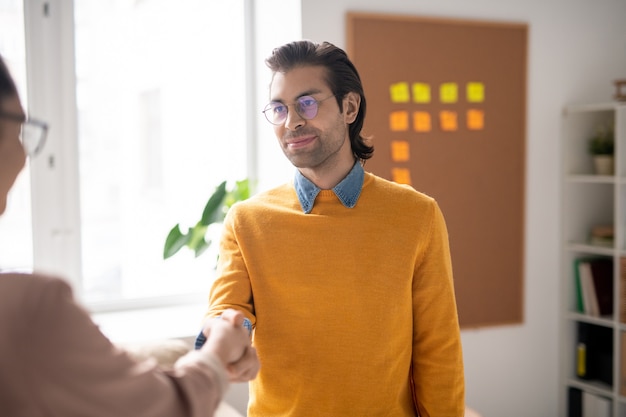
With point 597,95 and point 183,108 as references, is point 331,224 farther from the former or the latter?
point 597,95

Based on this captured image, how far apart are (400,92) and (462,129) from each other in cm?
41

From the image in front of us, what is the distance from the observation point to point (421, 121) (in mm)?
3461

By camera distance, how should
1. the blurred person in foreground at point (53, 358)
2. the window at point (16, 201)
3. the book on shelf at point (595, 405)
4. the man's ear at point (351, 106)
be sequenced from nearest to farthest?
the blurred person in foreground at point (53, 358) < the man's ear at point (351, 106) < the window at point (16, 201) < the book on shelf at point (595, 405)

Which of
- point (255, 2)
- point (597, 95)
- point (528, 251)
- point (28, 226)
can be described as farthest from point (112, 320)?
point (597, 95)

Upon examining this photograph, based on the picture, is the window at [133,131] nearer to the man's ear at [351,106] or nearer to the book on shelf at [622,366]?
→ the man's ear at [351,106]

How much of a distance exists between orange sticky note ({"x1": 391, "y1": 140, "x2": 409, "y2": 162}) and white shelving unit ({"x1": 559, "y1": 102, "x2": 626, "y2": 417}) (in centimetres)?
96

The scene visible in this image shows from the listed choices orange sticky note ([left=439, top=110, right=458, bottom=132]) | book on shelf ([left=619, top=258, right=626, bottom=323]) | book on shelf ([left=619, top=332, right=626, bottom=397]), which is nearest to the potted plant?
orange sticky note ([left=439, top=110, right=458, bottom=132])

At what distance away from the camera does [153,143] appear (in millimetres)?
3521

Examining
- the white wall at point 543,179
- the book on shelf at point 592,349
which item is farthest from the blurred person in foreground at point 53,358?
the book on shelf at point 592,349

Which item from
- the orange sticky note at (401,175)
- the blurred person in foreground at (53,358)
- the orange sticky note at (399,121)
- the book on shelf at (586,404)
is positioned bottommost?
the book on shelf at (586,404)

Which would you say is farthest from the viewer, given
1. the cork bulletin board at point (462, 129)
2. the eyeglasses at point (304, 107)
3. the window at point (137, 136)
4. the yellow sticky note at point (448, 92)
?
the yellow sticky note at point (448, 92)

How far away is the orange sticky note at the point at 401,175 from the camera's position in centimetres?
341

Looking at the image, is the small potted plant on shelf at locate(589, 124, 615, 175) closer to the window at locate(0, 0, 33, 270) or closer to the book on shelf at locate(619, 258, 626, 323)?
the book on shelf at locate(619, 258, 626, 323)

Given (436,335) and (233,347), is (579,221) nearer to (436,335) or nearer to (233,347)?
(436,335)
